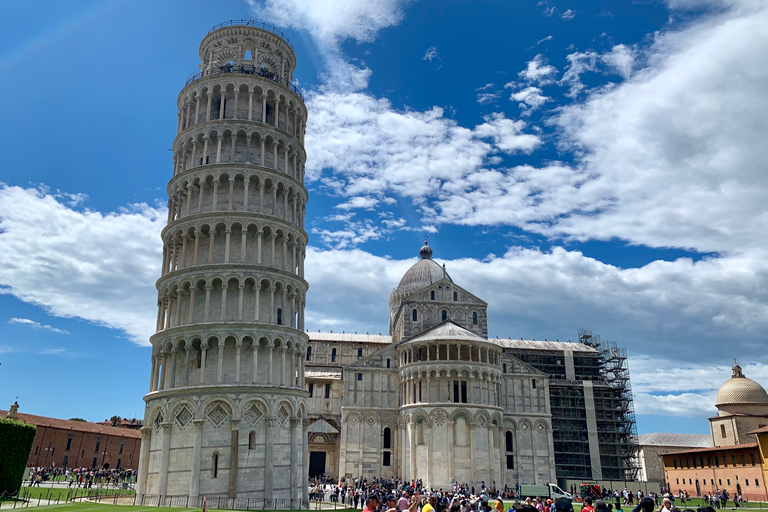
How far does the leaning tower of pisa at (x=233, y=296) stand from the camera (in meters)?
34.6

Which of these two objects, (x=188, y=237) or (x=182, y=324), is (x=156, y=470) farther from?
(x=188, y=237)

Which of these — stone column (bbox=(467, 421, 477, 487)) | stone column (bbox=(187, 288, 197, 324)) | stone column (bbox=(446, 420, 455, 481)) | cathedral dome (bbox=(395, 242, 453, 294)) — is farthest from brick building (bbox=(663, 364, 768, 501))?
stone column (bbox=(187, 288, 197, 324))

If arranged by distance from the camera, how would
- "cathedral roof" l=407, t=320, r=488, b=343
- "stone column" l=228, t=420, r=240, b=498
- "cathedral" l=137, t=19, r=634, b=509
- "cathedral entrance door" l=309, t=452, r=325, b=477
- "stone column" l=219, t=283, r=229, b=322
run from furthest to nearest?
1. "cathedral entrance door" l=309, t=452, r=325, b=477
2. "cathedral roof" l=407, t=320, r=488, b=343
3. "stone column" l=219, t=283, r=229, b=322
4. "cathedral" l=137, t=19, r=634, b=509
5. "stone column" l=228, t=420, r=240, b=498

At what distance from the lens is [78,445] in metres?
71.5

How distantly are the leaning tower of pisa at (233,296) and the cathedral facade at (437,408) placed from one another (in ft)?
66.4

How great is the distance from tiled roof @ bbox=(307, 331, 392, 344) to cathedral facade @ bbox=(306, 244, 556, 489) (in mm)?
6254

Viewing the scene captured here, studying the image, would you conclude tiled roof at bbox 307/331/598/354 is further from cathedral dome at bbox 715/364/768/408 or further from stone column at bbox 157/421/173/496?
stone column at bbox 157/421/173/496

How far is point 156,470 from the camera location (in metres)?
35.1

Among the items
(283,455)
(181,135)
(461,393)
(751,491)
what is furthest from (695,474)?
(181,135)

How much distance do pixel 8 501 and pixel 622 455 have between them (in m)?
64.0

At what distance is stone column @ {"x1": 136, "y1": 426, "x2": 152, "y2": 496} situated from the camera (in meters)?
35.3

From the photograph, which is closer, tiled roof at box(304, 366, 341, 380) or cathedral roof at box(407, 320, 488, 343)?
cathedral roof at box(407, 320, 488, 343)

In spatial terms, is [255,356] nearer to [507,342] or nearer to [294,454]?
[294,454]

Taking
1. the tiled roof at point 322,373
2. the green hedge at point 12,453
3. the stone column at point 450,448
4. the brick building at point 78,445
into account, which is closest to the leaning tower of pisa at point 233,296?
the green hedge at point 12,453
